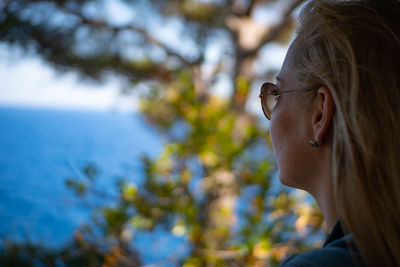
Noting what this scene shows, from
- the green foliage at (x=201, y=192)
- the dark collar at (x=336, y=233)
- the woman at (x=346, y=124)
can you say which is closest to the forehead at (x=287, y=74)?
the woman at (x=346, y=124)

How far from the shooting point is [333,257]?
530 millimetres

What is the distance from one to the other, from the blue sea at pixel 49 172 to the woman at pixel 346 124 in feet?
5.22

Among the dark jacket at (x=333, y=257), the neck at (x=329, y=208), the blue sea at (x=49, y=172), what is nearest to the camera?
the dark jacket at (x=333, y=257)

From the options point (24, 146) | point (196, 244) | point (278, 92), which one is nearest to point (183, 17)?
point (24, 146)

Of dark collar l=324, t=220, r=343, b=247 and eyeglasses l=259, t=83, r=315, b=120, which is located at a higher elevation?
eyeglasses l=259, t=83, r=315, b=120

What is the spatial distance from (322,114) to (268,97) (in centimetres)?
17

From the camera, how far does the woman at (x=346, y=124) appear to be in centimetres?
54

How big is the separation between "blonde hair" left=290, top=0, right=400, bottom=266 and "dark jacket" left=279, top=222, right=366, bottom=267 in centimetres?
1

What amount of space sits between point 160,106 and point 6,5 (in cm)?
124

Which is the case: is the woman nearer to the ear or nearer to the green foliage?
the ear

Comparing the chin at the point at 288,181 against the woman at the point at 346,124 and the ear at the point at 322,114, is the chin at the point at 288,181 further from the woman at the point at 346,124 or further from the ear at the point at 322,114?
the ear at the point at 322,114

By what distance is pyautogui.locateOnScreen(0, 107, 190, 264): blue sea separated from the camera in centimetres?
249

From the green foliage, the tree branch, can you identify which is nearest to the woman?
the green foliage

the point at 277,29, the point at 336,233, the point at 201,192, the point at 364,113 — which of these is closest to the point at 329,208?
the point at 336,233
